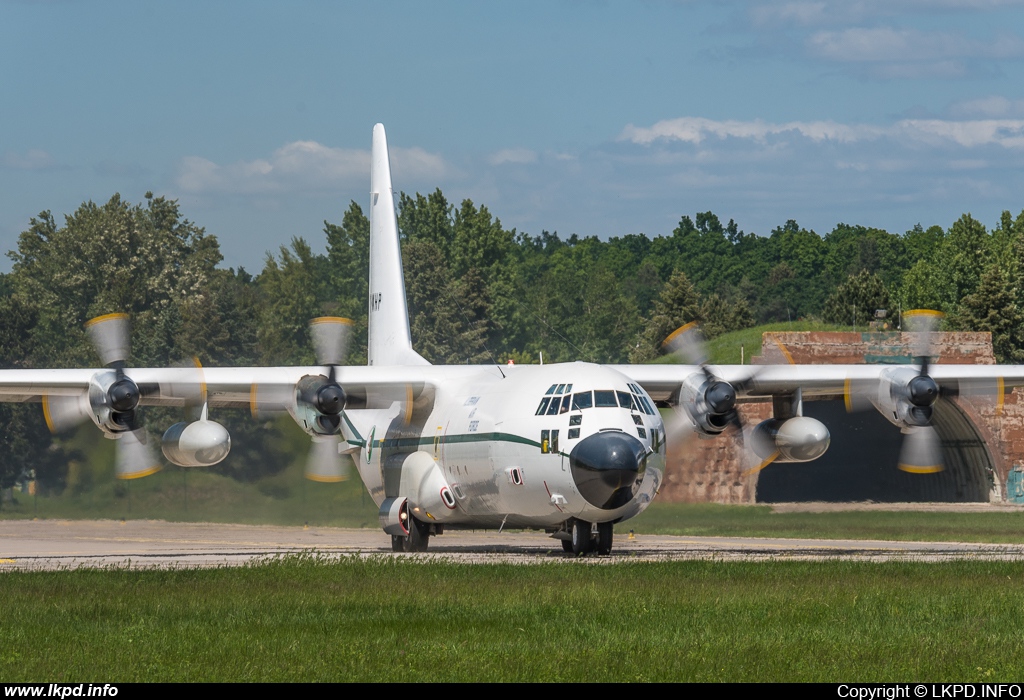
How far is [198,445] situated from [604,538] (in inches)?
296

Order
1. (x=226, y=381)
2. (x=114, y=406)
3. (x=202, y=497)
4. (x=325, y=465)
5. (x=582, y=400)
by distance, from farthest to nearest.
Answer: (x=202, y=497)
(x=325, y=465)
(x=226, y=381)
(x=114, y=406)
(x=582, y=400)

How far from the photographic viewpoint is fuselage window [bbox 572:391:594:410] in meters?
22.1

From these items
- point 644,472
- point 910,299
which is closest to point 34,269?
point 910,299

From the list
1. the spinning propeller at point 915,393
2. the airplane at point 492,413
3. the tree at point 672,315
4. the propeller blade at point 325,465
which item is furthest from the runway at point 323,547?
the tree at point 672,315

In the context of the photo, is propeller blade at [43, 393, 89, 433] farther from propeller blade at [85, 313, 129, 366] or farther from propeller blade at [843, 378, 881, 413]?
propeller blade at [843, 378, 881, 413]

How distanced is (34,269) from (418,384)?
5942 centimetres

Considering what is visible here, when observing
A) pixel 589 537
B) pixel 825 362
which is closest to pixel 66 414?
pixel 589 537

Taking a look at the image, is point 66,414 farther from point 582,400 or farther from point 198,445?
point 582,400

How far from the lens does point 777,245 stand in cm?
12775

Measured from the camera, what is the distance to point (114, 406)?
24500mm

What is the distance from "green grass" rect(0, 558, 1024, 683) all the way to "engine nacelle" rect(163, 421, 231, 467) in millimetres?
4304

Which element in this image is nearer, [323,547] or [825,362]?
[323,547]

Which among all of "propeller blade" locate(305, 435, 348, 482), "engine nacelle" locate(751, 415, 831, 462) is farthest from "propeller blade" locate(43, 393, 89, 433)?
"engine nacelle" locate(751, 415, 831, 462)
